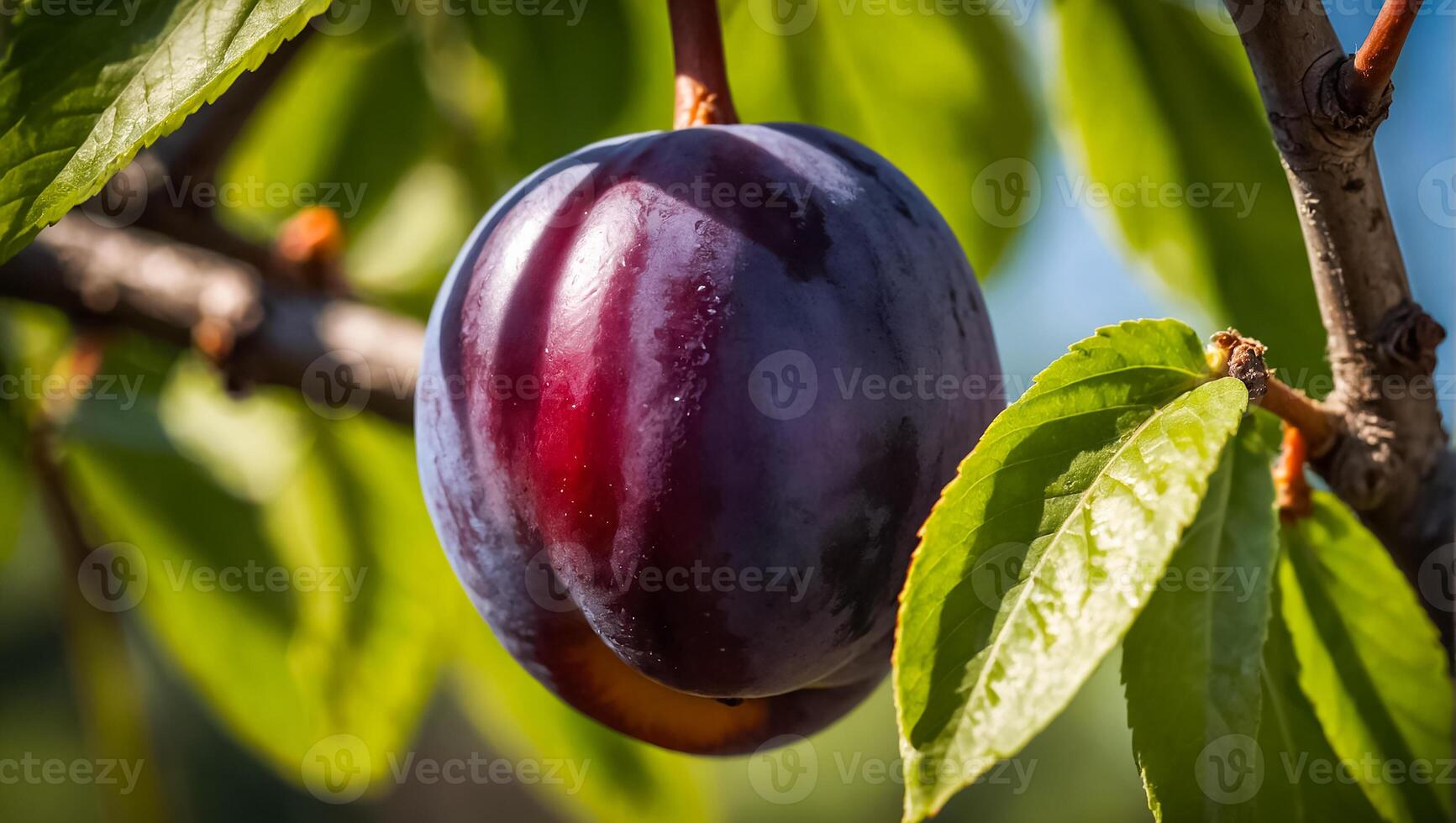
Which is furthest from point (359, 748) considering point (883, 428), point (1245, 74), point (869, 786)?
point (869, 786)

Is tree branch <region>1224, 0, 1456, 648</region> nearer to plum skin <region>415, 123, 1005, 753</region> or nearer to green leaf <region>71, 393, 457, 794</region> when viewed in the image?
plum skin <region>415, 123, 1005, 753</region>

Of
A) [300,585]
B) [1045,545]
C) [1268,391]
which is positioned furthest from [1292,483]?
[300,585]

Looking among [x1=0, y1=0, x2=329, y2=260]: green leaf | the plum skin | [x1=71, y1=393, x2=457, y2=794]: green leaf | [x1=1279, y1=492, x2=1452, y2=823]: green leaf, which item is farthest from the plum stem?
[x1=71, y1=393, x2=457, y2=794]: green leaf

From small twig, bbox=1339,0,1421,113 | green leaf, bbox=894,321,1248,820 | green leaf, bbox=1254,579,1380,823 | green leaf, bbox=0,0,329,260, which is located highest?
small twig, bbox=1339,0,1421,113

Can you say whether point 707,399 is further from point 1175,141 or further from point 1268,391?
point 1175,141

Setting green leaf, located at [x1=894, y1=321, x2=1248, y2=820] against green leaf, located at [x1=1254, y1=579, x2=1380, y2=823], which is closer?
green leaf, located at [x1=894, y1=321, x2=1248, y2=820]

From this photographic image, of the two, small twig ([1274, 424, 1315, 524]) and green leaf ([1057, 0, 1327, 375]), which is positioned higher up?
green leaf ([1057, 0, 1327, 375])

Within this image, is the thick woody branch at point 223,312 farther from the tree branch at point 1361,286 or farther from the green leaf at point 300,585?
the tree branch at point 1361,286

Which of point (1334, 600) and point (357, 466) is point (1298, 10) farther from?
point (357, 466)

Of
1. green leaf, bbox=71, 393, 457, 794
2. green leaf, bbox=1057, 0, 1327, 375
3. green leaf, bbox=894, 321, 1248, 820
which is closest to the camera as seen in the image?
green leaf, bbox=894, 321, 1248, 820
